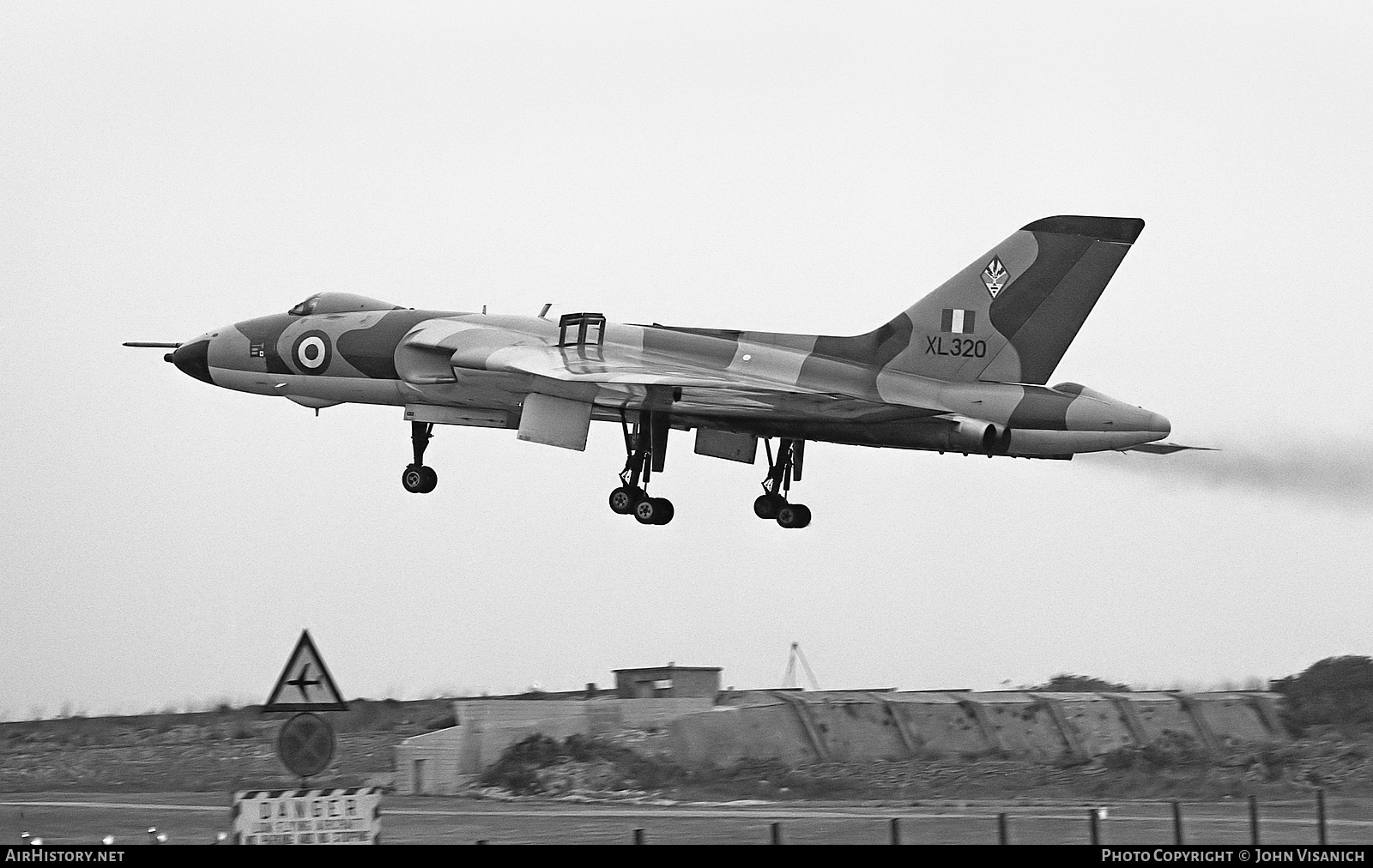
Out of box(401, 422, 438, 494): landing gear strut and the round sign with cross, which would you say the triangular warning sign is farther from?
box(401, 422, 438, 494): landing gear strut

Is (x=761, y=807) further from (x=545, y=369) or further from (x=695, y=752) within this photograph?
(x=545, y=369)

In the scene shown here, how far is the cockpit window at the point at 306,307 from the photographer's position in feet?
117

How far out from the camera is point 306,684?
14.6 m

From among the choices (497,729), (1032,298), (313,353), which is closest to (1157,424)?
(1032,298)

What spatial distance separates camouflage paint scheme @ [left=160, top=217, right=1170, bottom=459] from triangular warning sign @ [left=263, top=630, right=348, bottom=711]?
53.0 ft

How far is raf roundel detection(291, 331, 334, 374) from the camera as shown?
34.8 metres

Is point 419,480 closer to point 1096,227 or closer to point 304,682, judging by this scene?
point 1096,227

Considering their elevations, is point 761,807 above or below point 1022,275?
below

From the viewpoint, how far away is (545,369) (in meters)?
31.1

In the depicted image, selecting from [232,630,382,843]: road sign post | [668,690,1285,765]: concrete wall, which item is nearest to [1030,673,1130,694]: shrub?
[668,690,1285,765]: concrete wall

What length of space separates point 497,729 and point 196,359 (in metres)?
11.2
